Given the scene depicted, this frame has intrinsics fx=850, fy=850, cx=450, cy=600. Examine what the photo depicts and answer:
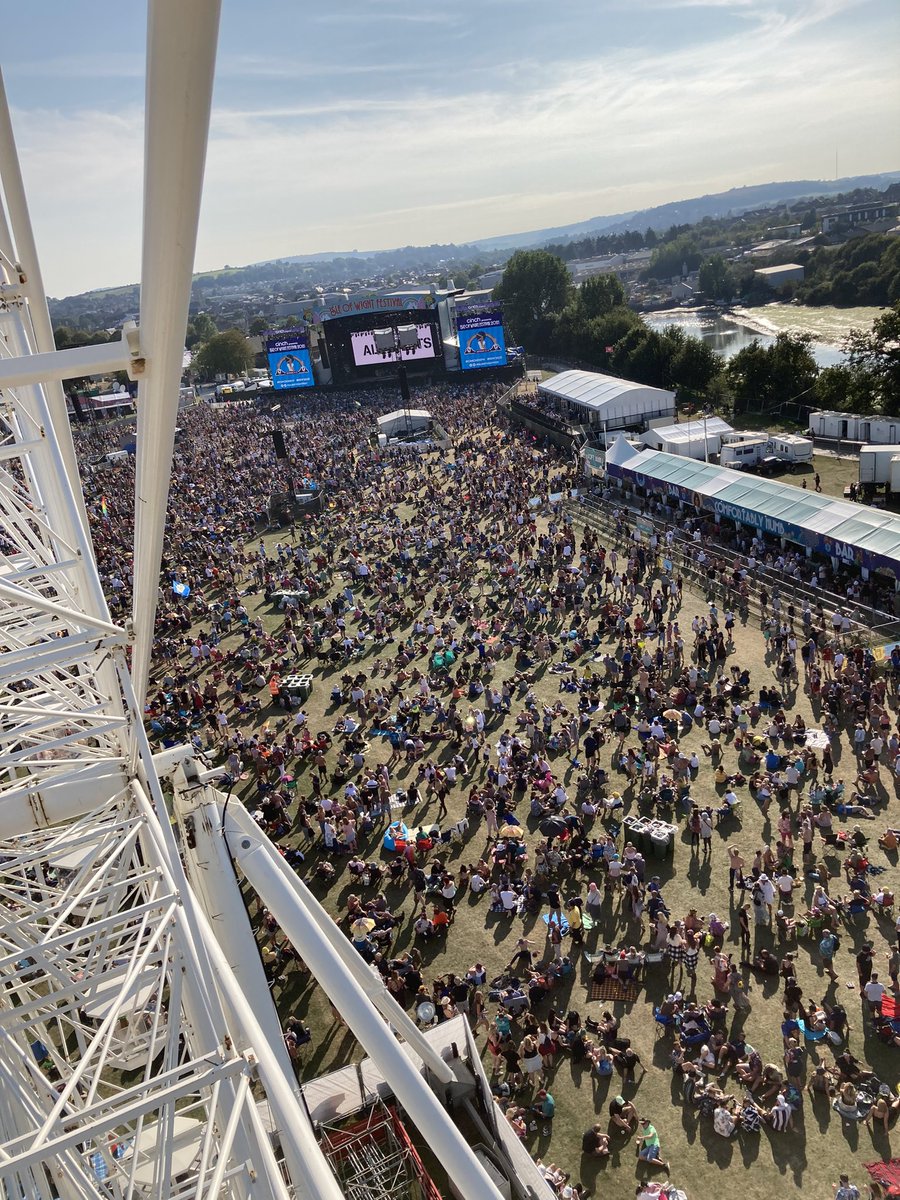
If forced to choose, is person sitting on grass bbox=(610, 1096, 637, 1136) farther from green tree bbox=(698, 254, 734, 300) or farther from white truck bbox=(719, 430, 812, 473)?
green tree bbox=(698, 254, 734, 300)

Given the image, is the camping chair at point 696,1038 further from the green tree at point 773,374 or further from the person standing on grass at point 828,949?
the green tree at point 773,374

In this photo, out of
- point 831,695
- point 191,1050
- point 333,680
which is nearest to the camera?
point 191,1050

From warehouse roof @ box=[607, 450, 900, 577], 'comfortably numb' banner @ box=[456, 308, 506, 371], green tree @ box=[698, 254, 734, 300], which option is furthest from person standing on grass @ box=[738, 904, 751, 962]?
green tree @ box=[698, 254, 734, 300]

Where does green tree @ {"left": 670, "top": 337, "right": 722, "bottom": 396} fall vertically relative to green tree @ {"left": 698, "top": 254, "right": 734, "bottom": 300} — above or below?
below

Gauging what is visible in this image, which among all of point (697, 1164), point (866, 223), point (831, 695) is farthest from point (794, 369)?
point (866, 223)

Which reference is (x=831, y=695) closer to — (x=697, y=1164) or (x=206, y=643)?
(x=697, y=1164)

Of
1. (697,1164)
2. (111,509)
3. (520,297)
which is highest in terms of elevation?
(520,297)
